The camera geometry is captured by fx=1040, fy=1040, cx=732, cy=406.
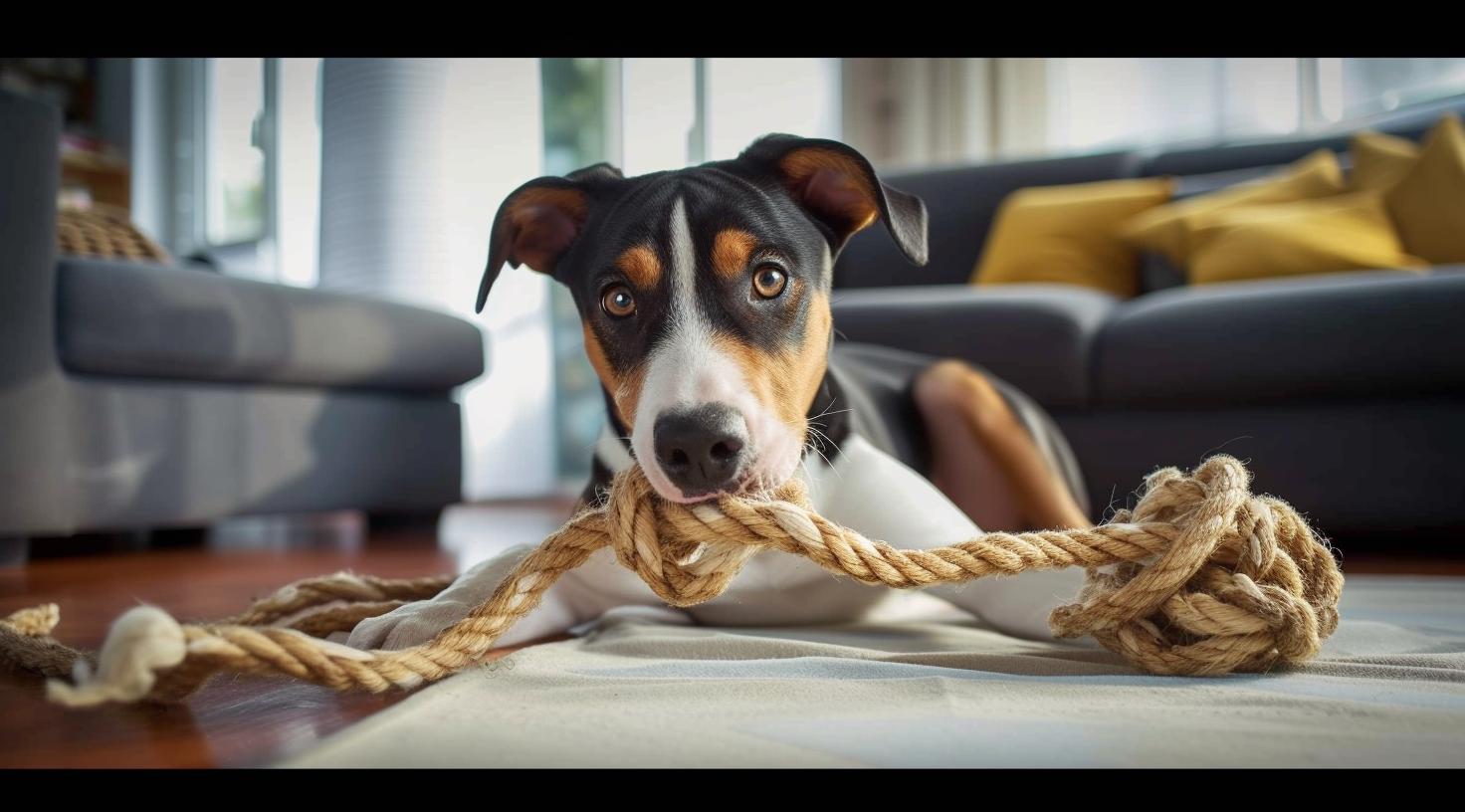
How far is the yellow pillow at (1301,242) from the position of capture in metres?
3.34

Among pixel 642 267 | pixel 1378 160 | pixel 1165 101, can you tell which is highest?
pixel 1165 101

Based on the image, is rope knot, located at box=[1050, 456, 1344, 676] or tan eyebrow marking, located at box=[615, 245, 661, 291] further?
tan eyebrow marking, located at box=[615, 245, 661, 291]

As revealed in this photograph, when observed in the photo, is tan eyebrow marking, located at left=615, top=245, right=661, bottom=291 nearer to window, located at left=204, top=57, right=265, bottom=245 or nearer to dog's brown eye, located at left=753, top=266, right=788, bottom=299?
dog's brown eye, located at left=753, top=266, right=788, bottom=299

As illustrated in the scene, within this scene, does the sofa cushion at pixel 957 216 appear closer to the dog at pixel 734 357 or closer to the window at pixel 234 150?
the dog at pixel 734 357

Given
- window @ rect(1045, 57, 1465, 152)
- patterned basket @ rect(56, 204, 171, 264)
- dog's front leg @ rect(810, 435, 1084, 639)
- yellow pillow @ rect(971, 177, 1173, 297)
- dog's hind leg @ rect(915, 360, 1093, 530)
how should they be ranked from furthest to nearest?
A: window @ rect(1045, 57, 1465, 152) < yellow pillow @ rect(971, 177, 1173, 297) < patterned basket @ rect(56, 204, 171, 264) < dog's hind leg @ rect(915, 360, 1093, 530) < dog's front leg @ rect(810, 435, 1084, 639)

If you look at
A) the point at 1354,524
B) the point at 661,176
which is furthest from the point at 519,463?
the point at 661,176

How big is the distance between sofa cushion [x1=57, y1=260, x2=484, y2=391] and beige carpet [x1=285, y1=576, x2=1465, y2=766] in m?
2.14

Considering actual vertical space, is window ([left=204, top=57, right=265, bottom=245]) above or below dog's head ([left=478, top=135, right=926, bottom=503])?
above

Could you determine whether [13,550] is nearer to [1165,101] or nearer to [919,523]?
[919,523]

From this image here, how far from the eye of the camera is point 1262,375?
114 inches

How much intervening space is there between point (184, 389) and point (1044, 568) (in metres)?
2.83

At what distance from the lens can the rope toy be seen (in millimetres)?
1047

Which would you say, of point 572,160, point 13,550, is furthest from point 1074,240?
point 572,160

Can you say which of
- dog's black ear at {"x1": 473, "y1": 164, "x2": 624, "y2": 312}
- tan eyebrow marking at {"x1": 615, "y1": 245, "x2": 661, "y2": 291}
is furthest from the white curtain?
tan eyebrow marking at {"x1": 615, "y1": 245, "x2": 661, "y2": 291}
